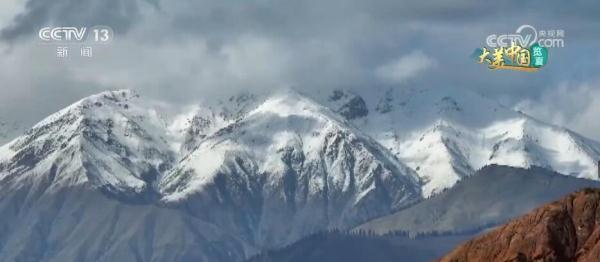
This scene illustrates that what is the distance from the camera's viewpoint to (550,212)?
199875 millimetres

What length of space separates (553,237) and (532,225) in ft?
11.6

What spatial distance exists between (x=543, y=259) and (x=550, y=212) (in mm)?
7688

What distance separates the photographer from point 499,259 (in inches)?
7859

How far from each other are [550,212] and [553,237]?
4430 mm

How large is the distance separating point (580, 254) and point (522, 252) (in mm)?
5856

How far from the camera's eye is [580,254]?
195m

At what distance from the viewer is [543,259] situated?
636ft

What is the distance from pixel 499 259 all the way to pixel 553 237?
21.7ft

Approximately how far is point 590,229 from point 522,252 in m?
7.49

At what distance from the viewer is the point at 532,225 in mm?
199000

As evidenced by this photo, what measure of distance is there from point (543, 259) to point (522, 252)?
11.5ft

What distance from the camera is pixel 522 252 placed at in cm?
19675

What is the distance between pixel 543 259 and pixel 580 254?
4067 millimetres
